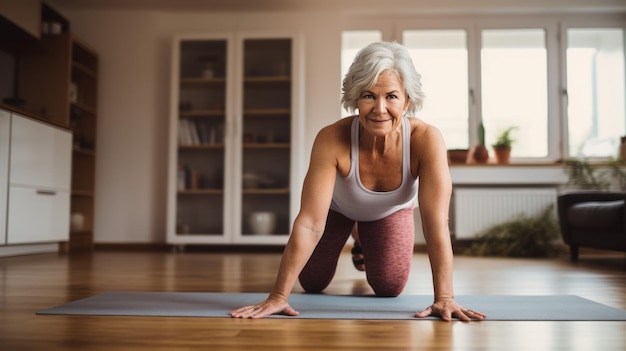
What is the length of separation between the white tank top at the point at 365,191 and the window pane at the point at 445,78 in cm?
351

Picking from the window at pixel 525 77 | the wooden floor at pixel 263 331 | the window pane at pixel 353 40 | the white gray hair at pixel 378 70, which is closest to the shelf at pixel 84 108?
the window pane at pixel 353 40

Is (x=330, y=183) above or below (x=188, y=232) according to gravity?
above

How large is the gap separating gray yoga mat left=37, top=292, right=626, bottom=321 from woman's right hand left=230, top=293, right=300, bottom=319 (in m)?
0.02

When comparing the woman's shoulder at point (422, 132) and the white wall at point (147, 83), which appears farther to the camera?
the white wall at point (147, 83)

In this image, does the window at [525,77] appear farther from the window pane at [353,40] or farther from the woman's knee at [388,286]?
the woman's knee at [388,286]

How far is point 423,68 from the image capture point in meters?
5.30

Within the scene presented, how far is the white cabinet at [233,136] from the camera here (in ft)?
15.7

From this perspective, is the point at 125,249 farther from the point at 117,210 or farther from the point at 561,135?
the point at 561,135

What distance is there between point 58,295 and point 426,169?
4.40 feet

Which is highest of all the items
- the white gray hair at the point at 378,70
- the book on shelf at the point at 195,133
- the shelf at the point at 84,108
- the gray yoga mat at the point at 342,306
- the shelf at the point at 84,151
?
the shelf at the point at 84,108

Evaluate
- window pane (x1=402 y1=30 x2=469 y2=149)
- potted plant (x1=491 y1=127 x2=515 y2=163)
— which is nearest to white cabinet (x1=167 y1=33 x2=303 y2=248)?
window pane (x1=402 y1=30 x2=469 y2=149)

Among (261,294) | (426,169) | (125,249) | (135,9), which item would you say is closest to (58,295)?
(261,294)

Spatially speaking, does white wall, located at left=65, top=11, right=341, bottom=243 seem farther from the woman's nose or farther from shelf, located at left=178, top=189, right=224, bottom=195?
the woman's nose

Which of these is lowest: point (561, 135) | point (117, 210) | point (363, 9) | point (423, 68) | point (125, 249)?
point (125, 249)
